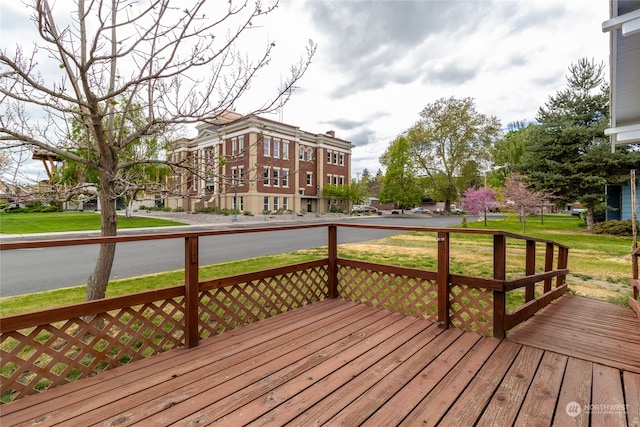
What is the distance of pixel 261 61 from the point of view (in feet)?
10.4

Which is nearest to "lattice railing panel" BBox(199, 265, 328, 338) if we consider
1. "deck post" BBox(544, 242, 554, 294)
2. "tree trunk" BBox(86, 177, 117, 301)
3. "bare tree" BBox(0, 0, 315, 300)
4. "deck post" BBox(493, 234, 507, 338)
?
"tree trunk" BBox(86, 177, 117, 301)

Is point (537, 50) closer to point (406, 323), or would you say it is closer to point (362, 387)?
point (406, 323)

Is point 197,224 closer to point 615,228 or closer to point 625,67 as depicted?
point 625,67

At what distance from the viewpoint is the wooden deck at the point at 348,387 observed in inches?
68.4

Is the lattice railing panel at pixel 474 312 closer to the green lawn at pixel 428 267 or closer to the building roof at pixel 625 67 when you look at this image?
the green lawn at pixel 428 267

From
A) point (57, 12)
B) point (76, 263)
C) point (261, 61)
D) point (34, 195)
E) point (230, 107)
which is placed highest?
point (57, 12)

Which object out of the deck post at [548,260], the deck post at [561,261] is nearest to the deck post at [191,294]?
the deck post at [548,260]

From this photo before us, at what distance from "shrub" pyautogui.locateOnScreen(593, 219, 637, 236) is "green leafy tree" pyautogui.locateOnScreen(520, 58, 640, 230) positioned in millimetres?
1048

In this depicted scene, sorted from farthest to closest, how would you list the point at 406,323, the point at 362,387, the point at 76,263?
1. the point at 76,263
2. the point at 406,323
3. the point at 362,387

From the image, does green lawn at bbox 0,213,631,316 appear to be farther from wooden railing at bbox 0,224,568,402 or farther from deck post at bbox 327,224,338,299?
deck post at bbox 327,224,338,299

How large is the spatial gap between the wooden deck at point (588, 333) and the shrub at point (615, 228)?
1253 centimetres

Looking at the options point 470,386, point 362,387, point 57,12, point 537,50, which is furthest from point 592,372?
point 537,50

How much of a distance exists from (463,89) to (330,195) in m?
18.1

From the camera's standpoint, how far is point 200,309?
2.82 metres
